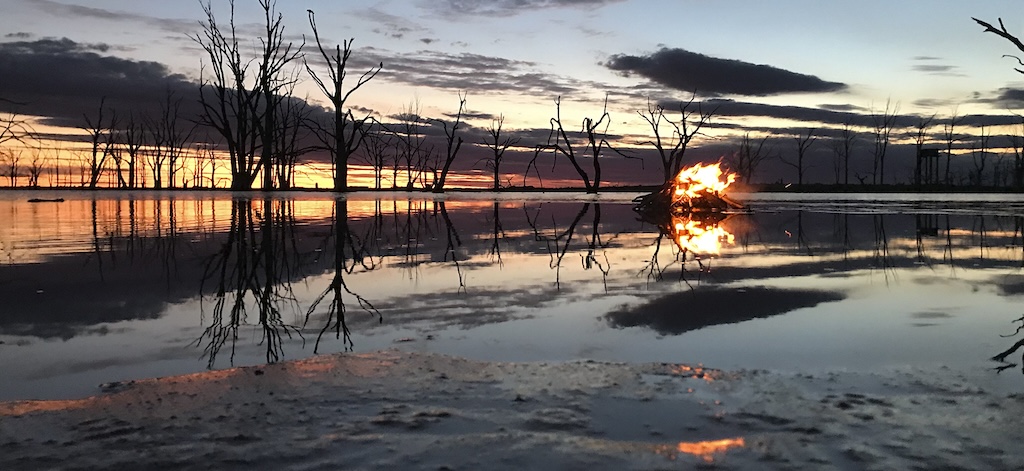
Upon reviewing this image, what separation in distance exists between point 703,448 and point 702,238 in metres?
8.16

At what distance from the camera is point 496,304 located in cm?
426

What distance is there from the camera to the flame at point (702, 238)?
803 centimetres

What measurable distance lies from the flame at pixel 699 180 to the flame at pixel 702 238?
3.40 meters

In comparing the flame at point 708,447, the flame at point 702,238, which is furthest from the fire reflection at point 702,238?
the flame at point 708,447

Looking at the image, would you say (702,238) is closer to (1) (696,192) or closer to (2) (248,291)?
(2) (248,291)

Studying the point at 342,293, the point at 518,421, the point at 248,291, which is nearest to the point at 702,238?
the point at 342,293

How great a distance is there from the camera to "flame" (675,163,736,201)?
15875 millimetres

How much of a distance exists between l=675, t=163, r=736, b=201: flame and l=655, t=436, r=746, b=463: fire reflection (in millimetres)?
14233

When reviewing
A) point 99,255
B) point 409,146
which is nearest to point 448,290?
point 99,255

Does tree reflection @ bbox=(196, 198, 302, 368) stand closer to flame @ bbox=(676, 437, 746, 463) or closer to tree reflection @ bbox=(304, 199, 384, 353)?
tree reflection @ bbox=(304, 199, 384, 353)

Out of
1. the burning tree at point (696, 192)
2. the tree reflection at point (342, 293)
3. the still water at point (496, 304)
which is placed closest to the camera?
the still water at point (496, 304)

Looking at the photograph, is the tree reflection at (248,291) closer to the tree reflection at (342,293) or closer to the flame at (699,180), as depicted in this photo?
the tree reflection at (342,293)

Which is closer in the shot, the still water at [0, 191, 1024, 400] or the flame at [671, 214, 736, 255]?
the still water at [0, 191, 1024, 400]

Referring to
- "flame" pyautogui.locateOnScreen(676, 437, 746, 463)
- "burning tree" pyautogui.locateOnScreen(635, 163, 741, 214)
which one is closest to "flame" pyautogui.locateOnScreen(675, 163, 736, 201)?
"burning tree" pyautogui.locateOnScreen(635, 163, 741, 214)
